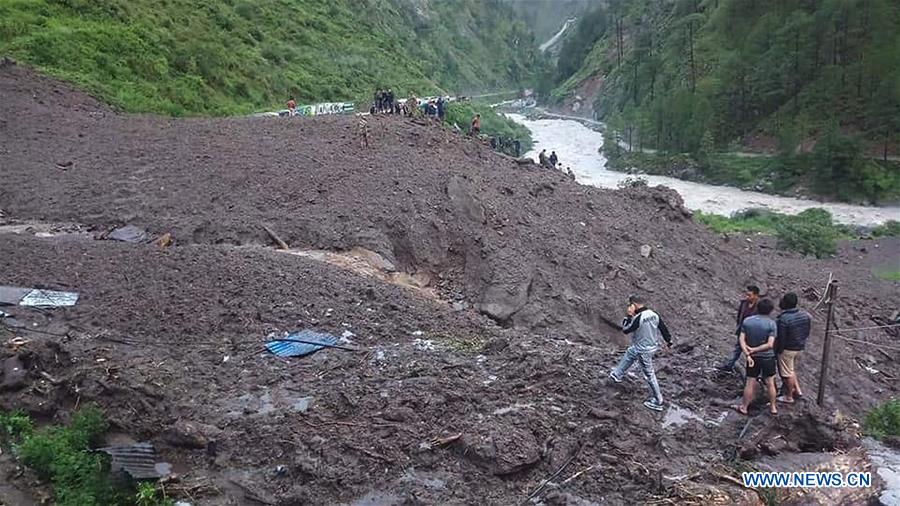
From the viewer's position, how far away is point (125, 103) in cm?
2358

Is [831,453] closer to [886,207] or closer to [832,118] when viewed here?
[886,207]

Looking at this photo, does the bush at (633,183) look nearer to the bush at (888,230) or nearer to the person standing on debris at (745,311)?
the bush at (888,230)

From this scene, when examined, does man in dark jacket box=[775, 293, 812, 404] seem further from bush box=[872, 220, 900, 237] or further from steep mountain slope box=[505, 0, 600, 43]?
steep mountain slope box=[505, 0, 600, 43]

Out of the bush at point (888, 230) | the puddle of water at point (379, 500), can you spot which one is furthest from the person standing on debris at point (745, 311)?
the bush at point (888, 230)

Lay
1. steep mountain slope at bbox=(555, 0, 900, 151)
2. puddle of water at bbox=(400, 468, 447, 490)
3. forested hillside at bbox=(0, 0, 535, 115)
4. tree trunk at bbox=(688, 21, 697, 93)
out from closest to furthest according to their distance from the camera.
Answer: puddle of water at bbox=(400, 468, 447, 490)
forested hillside at bbox=(0, 0, 535, 115)
steep mountain slope at bbox=(555, 0, 900, 151)
tree trunk at bbox=(688, 21, 697, 93)

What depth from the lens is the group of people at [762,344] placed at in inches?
290

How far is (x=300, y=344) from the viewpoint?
9.10 metres

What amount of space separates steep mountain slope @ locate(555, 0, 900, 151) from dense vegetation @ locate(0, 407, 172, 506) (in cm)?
4108

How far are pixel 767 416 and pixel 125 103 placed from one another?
22.6 meters

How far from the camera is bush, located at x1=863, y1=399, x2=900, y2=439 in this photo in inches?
377

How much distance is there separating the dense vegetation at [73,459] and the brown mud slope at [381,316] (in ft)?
0.90

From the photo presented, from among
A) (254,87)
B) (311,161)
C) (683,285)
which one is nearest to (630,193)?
(683,285)

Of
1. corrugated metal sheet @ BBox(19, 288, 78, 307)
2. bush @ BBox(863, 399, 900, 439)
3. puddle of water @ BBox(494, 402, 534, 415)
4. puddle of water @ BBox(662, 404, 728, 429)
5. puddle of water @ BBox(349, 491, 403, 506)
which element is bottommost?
bush @ BBox(863, 399, 900, 439)

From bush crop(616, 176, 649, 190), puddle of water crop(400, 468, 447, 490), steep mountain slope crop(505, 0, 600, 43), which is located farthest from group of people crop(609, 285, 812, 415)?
steep mountain slope crop(505, 0, 600, 43)
